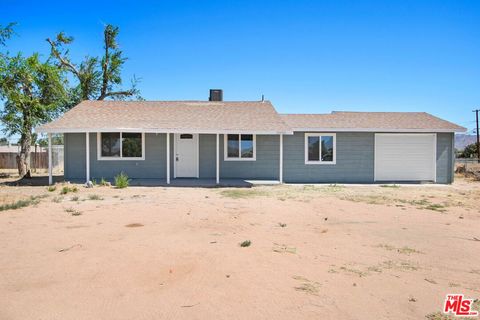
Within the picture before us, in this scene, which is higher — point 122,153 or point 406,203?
point 122,153

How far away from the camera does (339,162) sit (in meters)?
16.8

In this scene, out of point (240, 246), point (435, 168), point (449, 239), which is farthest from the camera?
point (435, 168)

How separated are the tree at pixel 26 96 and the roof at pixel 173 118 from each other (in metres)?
2.88

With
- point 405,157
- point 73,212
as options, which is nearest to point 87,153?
point 73,212

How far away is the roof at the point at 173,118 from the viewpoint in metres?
15.1

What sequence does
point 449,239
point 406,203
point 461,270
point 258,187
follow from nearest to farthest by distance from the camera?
point 461,270, point 449,239, point 406,203, point 258,187

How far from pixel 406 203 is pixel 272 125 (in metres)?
6.91

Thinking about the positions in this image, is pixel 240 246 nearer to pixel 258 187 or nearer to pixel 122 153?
pixel 258 187

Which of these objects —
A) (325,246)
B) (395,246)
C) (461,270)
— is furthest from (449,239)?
(325,246)

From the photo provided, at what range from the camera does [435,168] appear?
17.0 metres

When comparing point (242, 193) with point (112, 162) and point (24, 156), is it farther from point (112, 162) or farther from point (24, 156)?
point (24, 156)

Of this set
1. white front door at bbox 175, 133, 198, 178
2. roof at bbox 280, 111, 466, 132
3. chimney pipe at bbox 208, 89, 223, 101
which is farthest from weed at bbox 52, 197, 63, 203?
chimney pipe at bbox 208, 89, 223, 101

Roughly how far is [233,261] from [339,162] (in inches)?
503

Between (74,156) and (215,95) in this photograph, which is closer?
(74,156)
